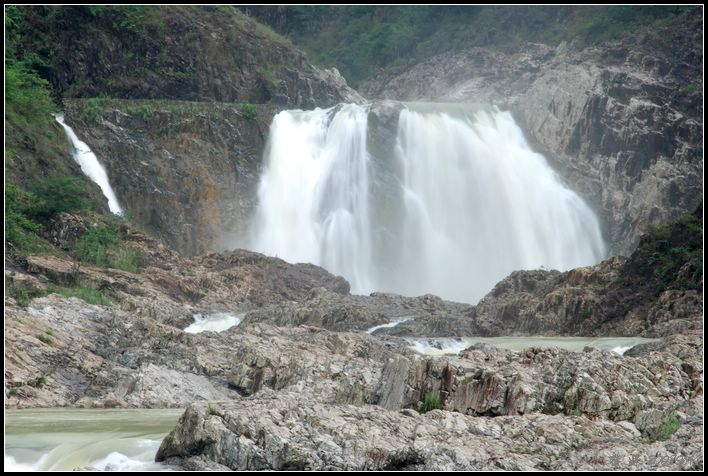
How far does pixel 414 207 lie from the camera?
2653 inches

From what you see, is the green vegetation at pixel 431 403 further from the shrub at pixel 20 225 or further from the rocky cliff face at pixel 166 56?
the rocky cliff face at pixel 166 56

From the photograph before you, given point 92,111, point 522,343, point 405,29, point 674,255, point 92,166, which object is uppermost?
point 405,29

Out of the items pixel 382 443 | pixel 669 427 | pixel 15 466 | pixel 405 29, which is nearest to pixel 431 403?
pixel 382 443

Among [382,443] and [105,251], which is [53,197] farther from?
[382,443]

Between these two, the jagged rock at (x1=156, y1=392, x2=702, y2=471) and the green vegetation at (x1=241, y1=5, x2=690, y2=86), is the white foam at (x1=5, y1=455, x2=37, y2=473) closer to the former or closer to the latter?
the jagged rock at (x1=156, y1=392, x2=702, y2=471)

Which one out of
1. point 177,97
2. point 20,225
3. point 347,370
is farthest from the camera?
point 177,97

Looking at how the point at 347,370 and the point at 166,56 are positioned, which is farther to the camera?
the point at 166,56

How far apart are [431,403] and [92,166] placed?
125 feet

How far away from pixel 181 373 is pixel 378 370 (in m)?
6.37

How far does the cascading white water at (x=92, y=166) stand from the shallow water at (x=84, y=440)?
3175 cm

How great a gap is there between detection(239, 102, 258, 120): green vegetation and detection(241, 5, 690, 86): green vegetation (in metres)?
31.4

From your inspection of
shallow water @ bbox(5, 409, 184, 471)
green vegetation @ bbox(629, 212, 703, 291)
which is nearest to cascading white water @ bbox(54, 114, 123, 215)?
green vegetation @ bbox(629, 212, 703, 291)

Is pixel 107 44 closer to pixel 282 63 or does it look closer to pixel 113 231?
pixel 282 63

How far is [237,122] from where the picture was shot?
214ft
